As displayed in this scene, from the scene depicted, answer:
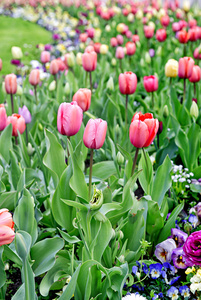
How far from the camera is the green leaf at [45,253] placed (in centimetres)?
173

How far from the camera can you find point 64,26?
8.07 meters

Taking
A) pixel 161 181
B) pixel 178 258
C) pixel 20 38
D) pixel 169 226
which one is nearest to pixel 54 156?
pixel 161 181

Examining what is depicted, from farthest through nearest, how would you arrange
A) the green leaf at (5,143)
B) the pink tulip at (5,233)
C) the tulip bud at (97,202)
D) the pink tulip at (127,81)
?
the pink tulip at (127,81) < the green leaf at (5,143) < the tulip bud at (97,202) < the pink tulip at (5,233)

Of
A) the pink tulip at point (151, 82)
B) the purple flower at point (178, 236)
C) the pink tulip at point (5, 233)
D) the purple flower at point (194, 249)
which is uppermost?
the pink tulip at point (151, 82)

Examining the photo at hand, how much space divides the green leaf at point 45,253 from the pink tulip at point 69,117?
0.51 m

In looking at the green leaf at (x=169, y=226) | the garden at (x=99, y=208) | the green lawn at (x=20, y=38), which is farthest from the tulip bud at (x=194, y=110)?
the green lawn at (x=20, y=38)

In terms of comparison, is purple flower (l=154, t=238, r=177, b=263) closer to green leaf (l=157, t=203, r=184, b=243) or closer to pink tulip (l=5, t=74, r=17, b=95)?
green leaf (l=157, t=203, r=184, b=243)

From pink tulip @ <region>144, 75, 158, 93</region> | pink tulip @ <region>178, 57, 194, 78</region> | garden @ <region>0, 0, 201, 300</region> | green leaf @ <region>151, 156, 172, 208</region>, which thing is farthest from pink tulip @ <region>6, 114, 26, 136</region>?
pink tulip @ <region>178, 57, 194, 78</region>

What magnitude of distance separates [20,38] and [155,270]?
694 centimetres

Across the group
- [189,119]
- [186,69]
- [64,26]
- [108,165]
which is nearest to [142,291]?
[108,165]

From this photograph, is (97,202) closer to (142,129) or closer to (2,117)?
(142,129)

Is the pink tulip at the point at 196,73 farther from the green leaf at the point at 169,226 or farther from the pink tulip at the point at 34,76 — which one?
the green leaf at the point at 169,226

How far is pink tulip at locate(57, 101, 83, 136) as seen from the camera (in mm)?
1689

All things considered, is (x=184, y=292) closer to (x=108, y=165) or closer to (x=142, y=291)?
(x=142, y=291)
